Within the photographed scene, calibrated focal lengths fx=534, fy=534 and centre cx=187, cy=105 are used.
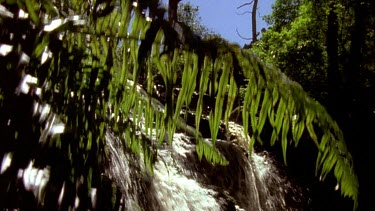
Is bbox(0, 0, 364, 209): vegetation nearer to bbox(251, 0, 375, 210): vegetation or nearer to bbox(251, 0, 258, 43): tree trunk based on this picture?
bbox(251, 0, 375, 210): vegetation

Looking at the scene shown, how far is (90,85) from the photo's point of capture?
3.65 feet

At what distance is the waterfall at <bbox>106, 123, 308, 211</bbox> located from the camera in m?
2.11

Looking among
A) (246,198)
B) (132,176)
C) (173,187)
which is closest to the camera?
(132,176)

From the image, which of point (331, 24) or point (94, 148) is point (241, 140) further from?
point (94, 148)

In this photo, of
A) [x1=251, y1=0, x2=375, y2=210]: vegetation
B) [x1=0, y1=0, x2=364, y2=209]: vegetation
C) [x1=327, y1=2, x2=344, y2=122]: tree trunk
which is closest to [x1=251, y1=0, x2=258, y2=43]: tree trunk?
[x1=251, y1=0, x2=375, y2=210]: vegetation

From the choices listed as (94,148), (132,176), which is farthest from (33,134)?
(132,176)

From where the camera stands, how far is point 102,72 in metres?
1.18

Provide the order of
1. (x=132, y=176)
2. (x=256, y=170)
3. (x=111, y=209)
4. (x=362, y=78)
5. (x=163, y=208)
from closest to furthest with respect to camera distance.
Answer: (x=111, y=209)
(x=132, y=176)
(x=163, y=208)
(x=256, y=170)
(x=362, y=78)

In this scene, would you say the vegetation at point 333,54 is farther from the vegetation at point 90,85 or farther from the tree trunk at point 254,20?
the tree trunk at point 254,20

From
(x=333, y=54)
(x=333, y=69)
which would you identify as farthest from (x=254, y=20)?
(x=333, y=69)

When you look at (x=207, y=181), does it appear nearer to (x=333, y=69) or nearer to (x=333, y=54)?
(x=333, y=69)

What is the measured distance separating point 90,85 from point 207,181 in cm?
396

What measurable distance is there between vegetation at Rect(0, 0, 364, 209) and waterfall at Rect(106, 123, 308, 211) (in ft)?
1.38

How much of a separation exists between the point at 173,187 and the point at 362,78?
8.14 metres
